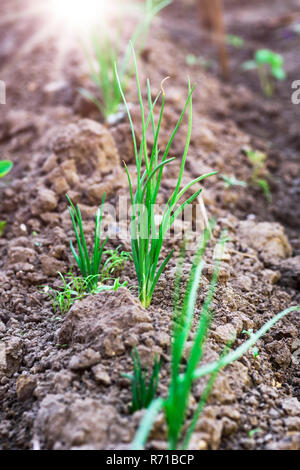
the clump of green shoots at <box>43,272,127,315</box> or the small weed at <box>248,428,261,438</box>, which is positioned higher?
the clump of green shoots at <box>43,272,127,315</box>

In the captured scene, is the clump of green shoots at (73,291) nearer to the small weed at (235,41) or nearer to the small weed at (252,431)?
the small weed at (252,431)

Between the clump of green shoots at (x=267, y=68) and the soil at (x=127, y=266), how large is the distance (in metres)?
0.09

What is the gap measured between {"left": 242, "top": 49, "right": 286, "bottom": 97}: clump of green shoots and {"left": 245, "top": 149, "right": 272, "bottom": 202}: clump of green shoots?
1171 mm

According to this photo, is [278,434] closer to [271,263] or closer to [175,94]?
[271,263]

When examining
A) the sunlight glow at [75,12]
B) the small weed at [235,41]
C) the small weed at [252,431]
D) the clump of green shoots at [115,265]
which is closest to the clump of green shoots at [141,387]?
the small weed at [252,431]

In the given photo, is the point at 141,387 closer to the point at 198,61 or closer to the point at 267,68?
the point at 198,61

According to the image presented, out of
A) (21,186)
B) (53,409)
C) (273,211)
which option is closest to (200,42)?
(273,211)

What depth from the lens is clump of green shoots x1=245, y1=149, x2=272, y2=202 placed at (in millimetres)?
2514

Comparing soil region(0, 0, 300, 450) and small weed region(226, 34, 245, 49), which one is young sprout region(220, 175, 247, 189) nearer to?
soil region(0, 0, 300, 450)

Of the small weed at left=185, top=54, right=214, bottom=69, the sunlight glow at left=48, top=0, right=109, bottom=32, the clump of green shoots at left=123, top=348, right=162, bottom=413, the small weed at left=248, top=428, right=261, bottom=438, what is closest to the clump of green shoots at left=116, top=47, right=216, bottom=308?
the clump of green shoots at left=123, top=348, right=162, bottom=413

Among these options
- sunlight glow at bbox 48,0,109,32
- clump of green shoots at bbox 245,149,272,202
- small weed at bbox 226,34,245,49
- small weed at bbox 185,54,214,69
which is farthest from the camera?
small weed at bbox 226,34,245,49

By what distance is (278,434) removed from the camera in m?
1.23

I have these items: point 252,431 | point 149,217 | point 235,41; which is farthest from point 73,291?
point 235,41

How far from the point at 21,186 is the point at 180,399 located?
158cm
